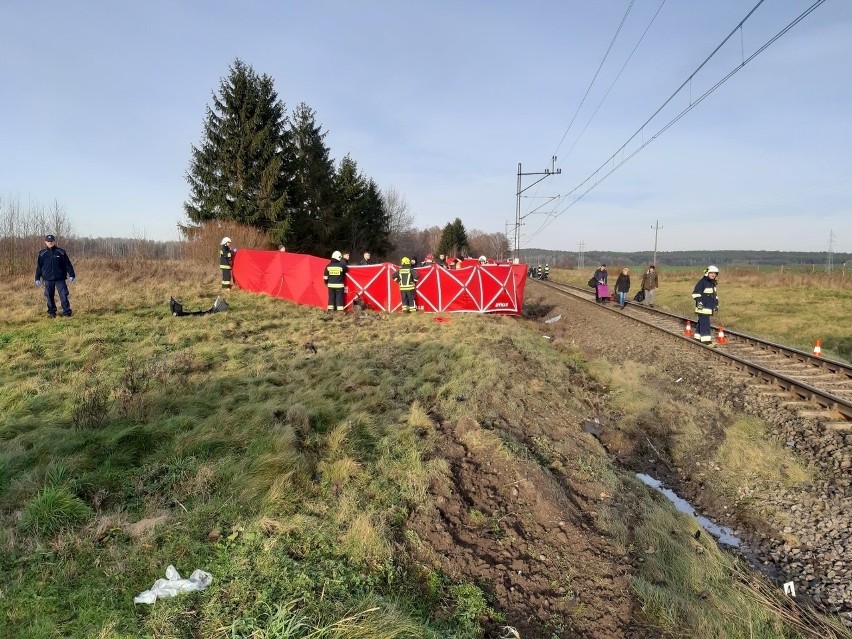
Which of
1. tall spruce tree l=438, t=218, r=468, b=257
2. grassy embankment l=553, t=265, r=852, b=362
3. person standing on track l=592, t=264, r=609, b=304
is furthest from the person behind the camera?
tall spruce tree l=438, t=218, r=468, b=257

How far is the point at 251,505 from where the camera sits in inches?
145

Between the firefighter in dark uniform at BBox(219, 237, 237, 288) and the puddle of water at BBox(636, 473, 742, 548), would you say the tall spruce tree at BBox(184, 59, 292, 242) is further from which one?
the puddle of water at BBox(636, 473, 742, 548)

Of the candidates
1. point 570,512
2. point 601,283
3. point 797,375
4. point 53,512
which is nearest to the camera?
point 53,512

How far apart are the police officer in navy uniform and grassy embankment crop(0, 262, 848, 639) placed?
2.92 metres

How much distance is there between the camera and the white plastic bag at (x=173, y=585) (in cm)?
270

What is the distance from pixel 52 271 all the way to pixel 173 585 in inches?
399

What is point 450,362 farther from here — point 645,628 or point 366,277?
point 366,277

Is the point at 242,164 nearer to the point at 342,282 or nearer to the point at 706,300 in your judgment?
the point at 342,282

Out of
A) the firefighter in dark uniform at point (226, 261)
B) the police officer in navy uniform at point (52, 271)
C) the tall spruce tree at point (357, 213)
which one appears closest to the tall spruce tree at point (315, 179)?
the tall spruce tree at point (357, 213)

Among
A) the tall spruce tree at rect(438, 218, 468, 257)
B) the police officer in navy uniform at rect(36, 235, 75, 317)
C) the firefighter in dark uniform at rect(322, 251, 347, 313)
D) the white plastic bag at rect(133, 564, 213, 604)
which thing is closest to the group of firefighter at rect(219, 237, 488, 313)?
the firefighter in dark uniform at rect(322, 251, 347, 313)

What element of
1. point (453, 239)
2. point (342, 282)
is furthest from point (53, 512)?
point (453, 239)

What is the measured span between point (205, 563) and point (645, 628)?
2.72 metres

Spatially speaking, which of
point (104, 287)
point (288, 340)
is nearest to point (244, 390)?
point (288, 340)

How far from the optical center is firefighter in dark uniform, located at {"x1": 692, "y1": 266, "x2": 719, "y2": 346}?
1072 centimetres
